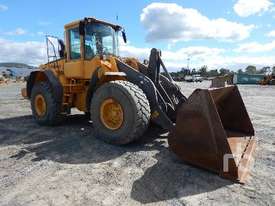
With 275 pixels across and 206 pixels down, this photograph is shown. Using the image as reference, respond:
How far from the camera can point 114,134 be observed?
6.08 m

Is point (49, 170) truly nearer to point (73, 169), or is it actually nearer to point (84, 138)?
point (73, 169)

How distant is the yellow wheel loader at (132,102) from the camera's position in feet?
15.0

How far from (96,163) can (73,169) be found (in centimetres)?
42

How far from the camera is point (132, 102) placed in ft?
18.8

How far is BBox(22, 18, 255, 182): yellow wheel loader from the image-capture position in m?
4.57

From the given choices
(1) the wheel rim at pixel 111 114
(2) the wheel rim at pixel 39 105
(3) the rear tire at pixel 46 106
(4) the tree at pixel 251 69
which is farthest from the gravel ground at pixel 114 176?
(4) the tree at pixel 251 69

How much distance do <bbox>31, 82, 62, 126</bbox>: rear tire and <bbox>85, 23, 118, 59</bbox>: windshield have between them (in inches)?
58.3

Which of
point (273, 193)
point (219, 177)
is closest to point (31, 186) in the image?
point (219, 177)

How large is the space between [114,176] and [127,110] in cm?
151

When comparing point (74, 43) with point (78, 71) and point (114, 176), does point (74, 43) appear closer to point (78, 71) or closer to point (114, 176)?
point (78, 71)

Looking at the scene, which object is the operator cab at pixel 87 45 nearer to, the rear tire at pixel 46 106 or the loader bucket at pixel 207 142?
the rear tire at pixel 46 106

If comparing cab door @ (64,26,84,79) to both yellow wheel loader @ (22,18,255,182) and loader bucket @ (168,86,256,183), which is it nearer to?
yellow wheel loader @ (22,18,255,182)

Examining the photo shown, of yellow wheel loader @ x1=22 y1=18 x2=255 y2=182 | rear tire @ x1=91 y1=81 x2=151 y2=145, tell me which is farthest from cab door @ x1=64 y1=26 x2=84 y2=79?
rear tire @ x1=91 y1=81 x2=151 y2=145

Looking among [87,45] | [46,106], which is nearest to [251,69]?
[46,106]
